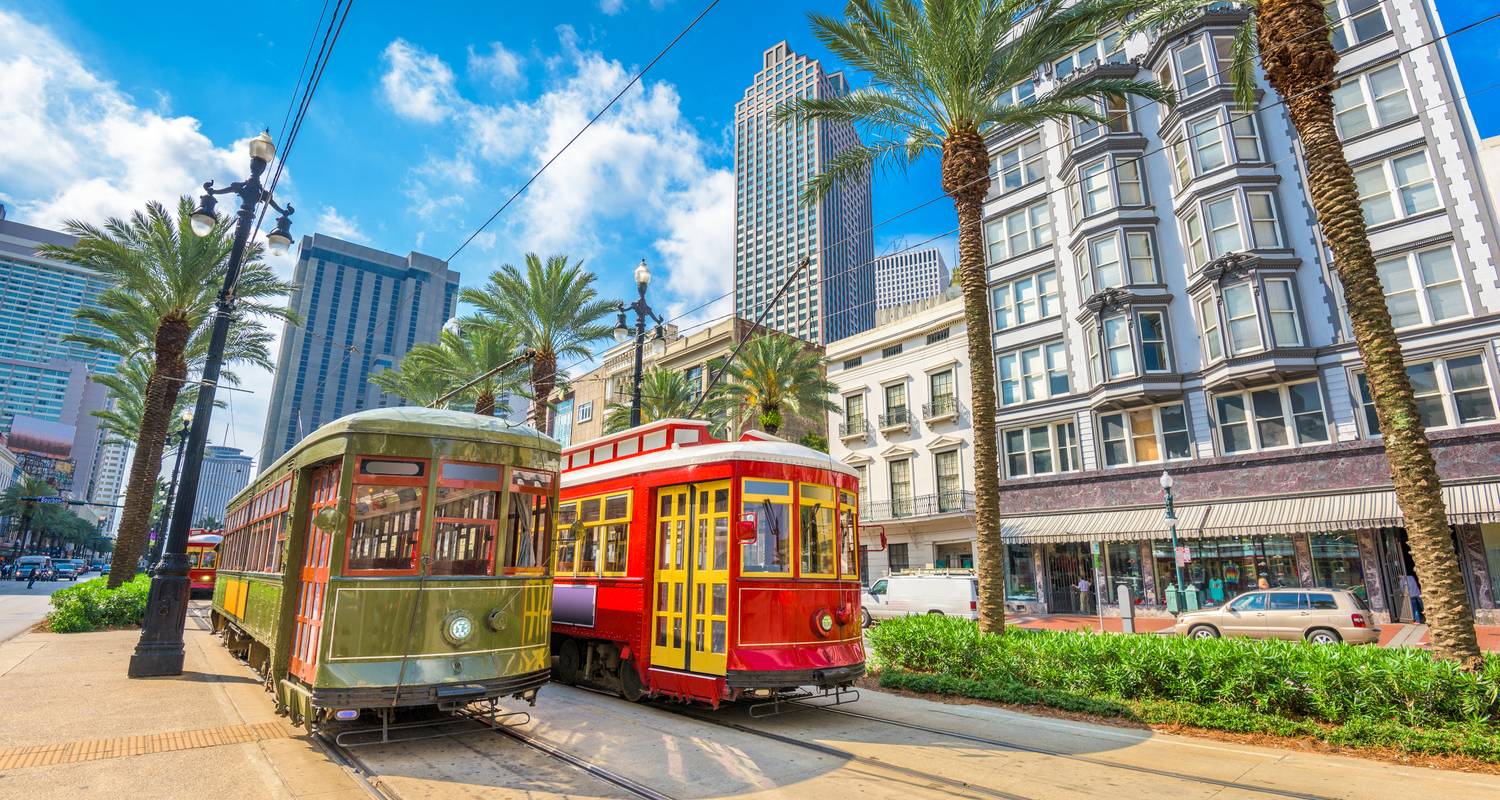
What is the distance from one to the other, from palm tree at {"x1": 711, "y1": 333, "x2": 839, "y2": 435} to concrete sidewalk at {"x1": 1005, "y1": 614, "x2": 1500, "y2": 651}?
39.1 ft

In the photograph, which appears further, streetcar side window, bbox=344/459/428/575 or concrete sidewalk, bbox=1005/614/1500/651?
concrete sidewalk, bbox=1005/614/1500/651

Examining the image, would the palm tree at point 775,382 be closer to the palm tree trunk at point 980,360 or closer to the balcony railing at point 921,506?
the balcony railing at point 921,506

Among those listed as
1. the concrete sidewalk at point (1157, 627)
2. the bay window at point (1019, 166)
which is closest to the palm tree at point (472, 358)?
the concrete sidewalk at point (1157, 627)

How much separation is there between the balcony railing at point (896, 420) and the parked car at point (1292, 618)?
18.0m

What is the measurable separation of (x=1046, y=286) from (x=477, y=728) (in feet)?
94.6

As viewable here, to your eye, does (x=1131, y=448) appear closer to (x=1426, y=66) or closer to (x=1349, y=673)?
(x=1426, y=66)

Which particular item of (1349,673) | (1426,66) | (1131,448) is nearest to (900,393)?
(1131,448)

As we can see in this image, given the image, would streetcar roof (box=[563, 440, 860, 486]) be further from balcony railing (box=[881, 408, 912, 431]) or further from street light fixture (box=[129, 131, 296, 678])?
balcony railing (box=[881, 408, 912, 431])

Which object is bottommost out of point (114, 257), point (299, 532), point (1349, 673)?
point (1349, 673)

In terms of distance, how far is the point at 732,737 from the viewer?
8.28 meters

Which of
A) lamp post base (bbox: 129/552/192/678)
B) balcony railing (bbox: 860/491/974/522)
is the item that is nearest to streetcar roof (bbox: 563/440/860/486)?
lamp post base (bbox: 129/552/192/678)

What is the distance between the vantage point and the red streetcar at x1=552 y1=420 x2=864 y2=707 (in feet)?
29.2

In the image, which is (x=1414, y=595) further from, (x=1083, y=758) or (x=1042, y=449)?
(x=1083, y=758)

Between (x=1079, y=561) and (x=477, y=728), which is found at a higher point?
(x=1079, y=561)
